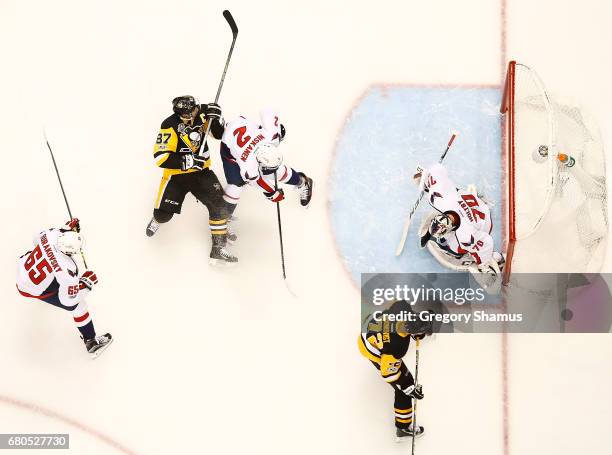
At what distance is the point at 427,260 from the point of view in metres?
5.48

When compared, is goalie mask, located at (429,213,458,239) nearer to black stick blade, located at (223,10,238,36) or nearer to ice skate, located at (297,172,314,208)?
ice skate, located at (297,172,314,208)

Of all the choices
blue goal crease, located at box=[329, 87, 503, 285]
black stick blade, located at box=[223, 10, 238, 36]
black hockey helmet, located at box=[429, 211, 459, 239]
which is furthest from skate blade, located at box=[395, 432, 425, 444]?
black stick blade, located at box=[223, 10, 238, 36]

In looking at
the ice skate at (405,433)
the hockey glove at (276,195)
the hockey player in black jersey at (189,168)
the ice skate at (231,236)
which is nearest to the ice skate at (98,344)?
the hockey player in black jersey at (189,168)

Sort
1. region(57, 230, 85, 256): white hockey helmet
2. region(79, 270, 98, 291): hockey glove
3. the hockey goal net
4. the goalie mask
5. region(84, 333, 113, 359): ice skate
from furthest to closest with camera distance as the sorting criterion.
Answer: region(84, 333, 113, 359): ice skate
the hockey goal net
region(79, 270, 98, 291): hockey glove
the goalie mask
region(57, 230, 85, 256): white hockey helmet

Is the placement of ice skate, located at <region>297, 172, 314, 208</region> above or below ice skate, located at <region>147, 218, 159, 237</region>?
above

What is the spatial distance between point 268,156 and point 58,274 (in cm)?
117

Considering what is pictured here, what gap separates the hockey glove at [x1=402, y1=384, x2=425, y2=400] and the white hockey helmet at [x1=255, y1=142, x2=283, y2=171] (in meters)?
1.27

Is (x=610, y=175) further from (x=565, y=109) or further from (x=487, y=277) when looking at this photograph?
(x=487, y=277)

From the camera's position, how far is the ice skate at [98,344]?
210 inches

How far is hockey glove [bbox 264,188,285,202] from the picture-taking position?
5203 mm

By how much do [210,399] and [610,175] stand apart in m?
2.47

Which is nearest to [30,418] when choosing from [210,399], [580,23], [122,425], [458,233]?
[122,425]

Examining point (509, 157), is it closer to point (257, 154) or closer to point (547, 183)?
point (547, 183)

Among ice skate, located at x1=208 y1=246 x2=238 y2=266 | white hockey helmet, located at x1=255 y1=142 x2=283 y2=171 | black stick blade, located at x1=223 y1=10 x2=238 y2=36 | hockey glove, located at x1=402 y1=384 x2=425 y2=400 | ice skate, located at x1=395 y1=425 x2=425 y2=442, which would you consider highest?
black stick blade, located at x1=223 y1=10 x2=238 y2=36
